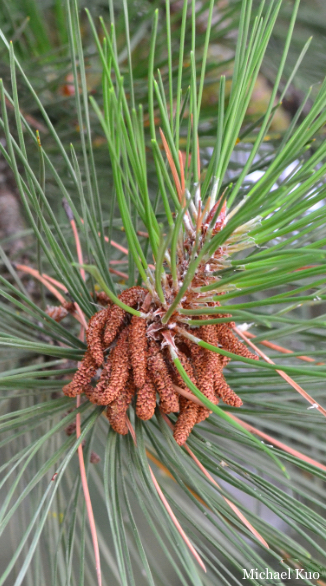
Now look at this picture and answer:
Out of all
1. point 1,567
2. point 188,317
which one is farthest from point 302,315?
point 1,567

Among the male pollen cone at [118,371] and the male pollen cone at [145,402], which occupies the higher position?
the male pollen cone at [118,371]

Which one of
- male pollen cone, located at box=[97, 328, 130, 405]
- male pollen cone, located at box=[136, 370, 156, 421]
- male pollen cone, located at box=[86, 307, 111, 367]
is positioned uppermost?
male pollen cone, located at box=[86, 307, 111, 367]

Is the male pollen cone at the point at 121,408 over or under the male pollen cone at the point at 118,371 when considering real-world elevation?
under

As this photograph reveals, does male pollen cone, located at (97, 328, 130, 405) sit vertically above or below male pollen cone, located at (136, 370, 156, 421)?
above

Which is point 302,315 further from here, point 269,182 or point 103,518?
point 103,518

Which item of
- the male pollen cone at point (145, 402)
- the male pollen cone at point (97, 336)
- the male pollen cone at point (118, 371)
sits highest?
the male pollen cone at point (97, 336)
